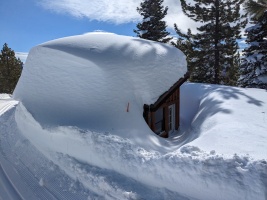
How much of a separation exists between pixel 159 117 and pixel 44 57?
6029 millimetres

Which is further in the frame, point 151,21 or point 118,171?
point 151,21

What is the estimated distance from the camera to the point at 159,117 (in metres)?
11.3

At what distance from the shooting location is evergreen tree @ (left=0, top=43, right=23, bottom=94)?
91.3 feet

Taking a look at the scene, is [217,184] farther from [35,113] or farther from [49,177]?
[35,113]

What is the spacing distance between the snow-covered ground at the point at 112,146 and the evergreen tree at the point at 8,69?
21.2 meters

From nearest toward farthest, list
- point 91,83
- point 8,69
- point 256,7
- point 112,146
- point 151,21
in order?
point 112,146 < point 91,83 < point 256,7 < point 151,21 < point 8,69

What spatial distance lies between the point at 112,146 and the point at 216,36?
15564 mm

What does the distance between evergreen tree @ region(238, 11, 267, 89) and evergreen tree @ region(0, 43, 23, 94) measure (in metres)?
26.2

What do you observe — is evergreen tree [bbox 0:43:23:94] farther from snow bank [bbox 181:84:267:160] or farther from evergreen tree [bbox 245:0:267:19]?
evergreen tree [bbox 245:0:267:19]

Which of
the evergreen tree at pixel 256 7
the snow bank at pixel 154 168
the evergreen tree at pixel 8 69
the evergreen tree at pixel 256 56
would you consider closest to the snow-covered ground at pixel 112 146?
the snow bank at pixel 154 168

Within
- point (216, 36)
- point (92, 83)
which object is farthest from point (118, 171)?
point (216, 36)

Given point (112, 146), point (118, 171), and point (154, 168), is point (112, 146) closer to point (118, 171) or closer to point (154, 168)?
point (118, 171)

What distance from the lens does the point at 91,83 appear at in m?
7.23

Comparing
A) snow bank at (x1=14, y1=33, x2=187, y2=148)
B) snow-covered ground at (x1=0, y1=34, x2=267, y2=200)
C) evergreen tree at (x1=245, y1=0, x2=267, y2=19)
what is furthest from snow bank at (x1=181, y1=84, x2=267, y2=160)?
evergreen tree at (x1=245, y1=0, x2=267, y2=19)
